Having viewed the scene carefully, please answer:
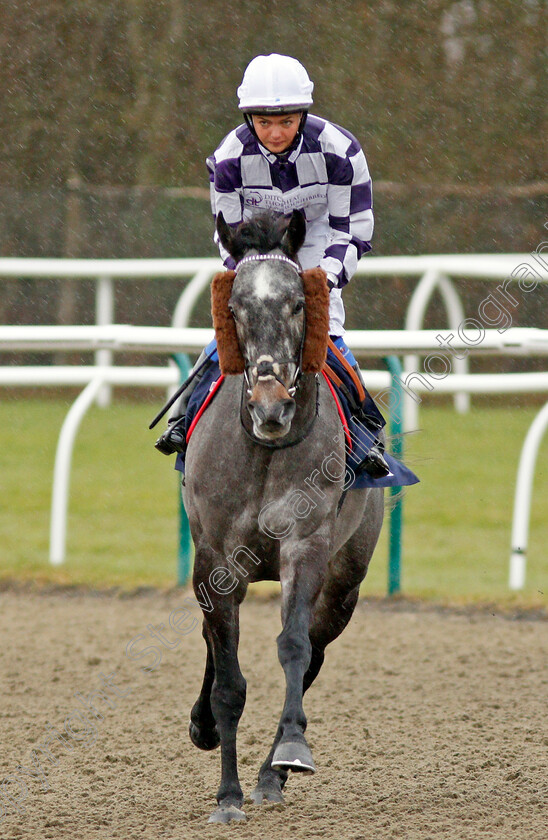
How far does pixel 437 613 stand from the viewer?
6.82m

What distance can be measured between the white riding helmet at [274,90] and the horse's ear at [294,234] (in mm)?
398

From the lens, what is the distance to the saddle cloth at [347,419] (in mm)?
3945

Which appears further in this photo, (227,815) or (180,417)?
(180,417)

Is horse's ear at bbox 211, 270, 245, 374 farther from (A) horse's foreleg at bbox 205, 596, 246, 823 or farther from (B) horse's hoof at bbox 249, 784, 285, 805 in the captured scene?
(B) horse's hoof at bbox 249, 784, 285, 805

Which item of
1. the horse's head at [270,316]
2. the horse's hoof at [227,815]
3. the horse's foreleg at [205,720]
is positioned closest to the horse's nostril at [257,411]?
the horse's head at [270,316]

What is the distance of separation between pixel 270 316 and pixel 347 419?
2.67 feet

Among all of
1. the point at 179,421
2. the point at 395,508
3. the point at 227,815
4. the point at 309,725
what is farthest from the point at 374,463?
the point at 395,508

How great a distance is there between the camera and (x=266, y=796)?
3873 millimetres

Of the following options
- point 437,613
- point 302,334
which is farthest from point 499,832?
point 437,613

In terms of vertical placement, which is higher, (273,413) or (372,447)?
(273,413)

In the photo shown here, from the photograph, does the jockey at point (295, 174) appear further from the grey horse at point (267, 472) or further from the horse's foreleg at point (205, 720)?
the horse's foreleg at point (205, 720)

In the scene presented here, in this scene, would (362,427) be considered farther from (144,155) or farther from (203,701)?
(144,155)

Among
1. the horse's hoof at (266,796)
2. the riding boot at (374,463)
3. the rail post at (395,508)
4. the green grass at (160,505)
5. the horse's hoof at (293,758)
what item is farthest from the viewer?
the green grass at (160,505)

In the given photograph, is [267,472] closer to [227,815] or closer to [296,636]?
[296,636]
